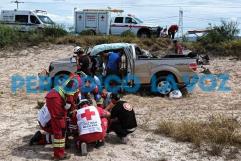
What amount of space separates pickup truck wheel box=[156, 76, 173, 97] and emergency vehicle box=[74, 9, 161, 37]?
1536 cm

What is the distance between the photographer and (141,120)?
1098 centimetres

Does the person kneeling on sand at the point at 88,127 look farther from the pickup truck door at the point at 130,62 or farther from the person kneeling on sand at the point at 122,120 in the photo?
the pickup truck door at the point at 130,62

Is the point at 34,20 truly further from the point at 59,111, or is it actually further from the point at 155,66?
the point at 59,111

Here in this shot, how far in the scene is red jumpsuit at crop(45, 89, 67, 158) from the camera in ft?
26.2

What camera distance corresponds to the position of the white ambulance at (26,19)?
103 ft

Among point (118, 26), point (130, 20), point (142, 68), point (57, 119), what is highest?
point (130, 20)

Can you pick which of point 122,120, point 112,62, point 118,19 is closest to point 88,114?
point 122,120

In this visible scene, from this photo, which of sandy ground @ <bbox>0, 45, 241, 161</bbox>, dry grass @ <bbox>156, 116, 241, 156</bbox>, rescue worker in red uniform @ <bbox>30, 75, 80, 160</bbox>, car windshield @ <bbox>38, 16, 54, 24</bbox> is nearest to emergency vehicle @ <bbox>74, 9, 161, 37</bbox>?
car windshield @ <bbox>38, 16, 54, 24</bbox>

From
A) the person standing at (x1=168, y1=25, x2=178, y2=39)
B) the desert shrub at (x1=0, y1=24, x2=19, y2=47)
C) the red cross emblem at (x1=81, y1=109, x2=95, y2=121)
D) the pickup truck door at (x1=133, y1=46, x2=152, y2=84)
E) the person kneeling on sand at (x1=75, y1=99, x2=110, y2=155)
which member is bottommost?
the person kneeling on sand at (x1=75, y1=99, x2=110, y2=155)

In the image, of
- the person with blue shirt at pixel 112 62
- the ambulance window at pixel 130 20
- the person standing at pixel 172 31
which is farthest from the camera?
the ambulance window at pixel 130 20

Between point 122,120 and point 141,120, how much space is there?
81.8 inches

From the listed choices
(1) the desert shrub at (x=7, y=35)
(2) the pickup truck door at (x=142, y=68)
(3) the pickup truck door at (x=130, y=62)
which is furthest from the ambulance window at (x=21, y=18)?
(3) the pickup truck door at (x=130, y=62)

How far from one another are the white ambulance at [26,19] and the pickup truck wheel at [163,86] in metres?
17.4

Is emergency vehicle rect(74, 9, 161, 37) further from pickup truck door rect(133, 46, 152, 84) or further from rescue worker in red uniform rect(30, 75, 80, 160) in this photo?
rescue worker in red uniform rect(30, 75, 80, 160)
